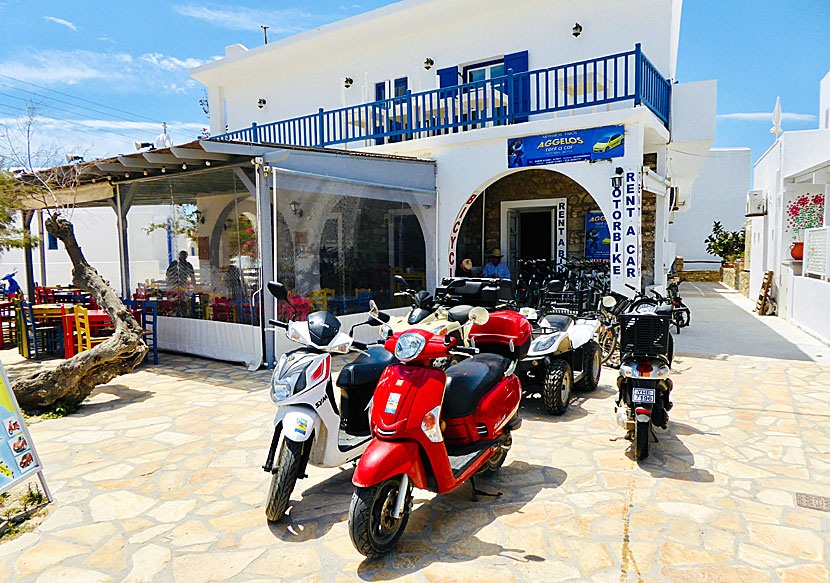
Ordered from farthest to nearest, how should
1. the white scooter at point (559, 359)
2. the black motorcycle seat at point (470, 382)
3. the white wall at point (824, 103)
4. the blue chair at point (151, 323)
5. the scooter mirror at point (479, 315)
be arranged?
the white wall at point (824, 103), the blue chair at point (151, 323), the white scooter at point (559, 359), the black motorcycle seat at point (470, 382), the scooter mirror at point (479, 315)

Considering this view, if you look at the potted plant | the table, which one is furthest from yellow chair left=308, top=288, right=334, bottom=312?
the potted plant

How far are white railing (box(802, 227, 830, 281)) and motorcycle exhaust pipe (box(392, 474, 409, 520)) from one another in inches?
365

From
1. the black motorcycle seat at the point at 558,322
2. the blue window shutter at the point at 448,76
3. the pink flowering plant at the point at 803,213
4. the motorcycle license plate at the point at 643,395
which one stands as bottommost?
the motorcycle license plate at the point at 643,395

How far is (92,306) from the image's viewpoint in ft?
31.4

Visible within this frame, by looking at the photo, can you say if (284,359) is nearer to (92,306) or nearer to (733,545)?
(733,545)

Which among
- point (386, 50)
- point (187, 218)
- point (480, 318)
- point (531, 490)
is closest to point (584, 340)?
point (531, 490)

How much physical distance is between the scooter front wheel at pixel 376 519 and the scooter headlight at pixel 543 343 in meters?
2.86

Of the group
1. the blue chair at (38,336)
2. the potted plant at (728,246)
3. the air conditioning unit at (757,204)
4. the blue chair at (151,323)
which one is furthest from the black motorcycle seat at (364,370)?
the potted plant at (728,246)

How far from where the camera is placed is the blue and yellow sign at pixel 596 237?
11.5 meters

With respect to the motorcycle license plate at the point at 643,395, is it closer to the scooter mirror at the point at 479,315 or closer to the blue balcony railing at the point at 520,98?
the scooter mirror at the point at 479,315

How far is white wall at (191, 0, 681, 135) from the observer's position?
33.1 ft

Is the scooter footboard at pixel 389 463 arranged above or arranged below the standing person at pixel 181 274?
below

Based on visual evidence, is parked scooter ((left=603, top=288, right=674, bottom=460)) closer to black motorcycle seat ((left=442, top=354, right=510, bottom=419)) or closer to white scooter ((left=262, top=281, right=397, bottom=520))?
black motorcycle seat ((left=442, top=354, right=510, bottom=419))

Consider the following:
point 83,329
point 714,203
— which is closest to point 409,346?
point 83,329
